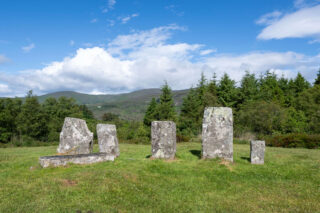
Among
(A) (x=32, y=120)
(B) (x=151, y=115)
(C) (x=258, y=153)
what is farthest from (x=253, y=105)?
(A) (x=32, y=120)

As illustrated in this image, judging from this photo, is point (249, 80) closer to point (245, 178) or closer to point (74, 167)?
point (245, 178)

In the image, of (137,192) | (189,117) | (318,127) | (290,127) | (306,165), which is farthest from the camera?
(189,117)

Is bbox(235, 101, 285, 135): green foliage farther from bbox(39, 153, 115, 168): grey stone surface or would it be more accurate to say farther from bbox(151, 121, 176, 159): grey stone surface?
bbox(39, 153, 115, 168): grey stone surface

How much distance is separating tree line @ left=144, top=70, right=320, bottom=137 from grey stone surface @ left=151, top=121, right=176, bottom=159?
24.5 metres

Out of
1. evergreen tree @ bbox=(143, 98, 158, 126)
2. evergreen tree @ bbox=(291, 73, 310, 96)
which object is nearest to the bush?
evergreen tree @ bbox=(143, 98, 158, 126)

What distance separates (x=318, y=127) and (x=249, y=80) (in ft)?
71.7

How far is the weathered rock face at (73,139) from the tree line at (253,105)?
25.7 m

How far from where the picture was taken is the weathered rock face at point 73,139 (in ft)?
46.8

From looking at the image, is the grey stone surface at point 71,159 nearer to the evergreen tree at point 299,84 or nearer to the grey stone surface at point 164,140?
the grey stone surface at point 164,140

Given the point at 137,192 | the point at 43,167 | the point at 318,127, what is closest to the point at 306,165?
the point at 137,192

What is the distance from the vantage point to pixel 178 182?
9539 mm

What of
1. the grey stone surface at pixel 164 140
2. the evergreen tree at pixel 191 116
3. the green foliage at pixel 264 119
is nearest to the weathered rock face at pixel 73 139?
the grey stone surface at pixel 164 140

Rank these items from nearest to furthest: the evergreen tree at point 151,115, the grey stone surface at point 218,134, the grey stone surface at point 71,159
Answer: the grey stone surface at point 71,159
the grey stone surface at point 218,134
the evergreen tree at point 151,115

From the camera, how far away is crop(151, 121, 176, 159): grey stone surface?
13.3 metres
